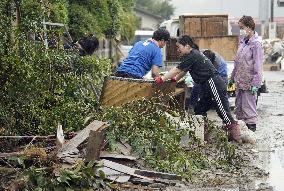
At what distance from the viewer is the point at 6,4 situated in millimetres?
9164

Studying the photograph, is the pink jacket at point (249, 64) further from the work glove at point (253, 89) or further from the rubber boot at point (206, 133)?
the rubber boot at point (206, 133)

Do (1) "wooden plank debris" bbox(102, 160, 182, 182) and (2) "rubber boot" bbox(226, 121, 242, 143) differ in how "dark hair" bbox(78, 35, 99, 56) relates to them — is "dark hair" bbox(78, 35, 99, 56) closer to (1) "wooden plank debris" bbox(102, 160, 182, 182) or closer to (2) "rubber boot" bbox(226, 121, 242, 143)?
(2) "rubber boot" bbox(226, 121, 242, 143)

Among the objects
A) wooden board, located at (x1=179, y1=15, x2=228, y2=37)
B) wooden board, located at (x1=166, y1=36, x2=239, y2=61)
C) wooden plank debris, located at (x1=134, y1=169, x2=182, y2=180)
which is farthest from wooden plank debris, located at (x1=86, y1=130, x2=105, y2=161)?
wooden board, located at (x1=179, y1=15, x2=228, y2=37)

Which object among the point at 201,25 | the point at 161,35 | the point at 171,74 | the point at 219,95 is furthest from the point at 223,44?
the point at 171,74

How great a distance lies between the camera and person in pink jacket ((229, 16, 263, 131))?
38.0ft

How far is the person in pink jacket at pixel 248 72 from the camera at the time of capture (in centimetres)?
1159

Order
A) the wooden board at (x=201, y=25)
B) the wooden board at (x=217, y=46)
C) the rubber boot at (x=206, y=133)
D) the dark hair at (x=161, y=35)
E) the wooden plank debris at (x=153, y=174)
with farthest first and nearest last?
the wooden board at (x=201, y=25) < the wooden board at (x=217, y=46) < the dark hair at (x=161, y=35) < the rubber boot at (x=206, y=133) < the wooden plank debris at (x=153, y=174)

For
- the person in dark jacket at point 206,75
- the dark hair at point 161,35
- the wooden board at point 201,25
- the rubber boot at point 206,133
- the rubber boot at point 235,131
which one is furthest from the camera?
the wooden board at point 201,25

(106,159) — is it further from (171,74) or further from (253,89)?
(253,89)

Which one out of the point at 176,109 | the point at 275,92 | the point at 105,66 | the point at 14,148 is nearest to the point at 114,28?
the point at 275,92

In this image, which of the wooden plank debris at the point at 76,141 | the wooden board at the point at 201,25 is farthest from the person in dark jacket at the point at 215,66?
the wooden board at the point at 201,25

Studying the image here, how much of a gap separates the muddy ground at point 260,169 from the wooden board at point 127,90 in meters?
1.52

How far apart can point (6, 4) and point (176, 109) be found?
9.31 feet

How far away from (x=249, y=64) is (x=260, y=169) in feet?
10.7
